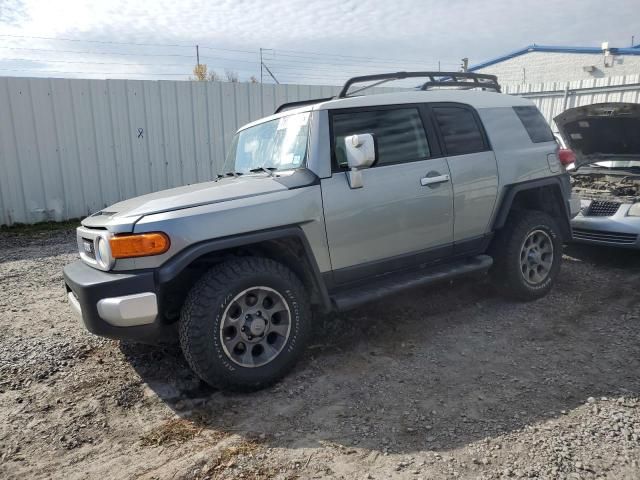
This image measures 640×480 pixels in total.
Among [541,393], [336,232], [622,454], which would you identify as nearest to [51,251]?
[336,232]

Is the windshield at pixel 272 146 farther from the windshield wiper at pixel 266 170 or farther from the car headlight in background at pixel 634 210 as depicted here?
the car headlight in background at pixel 634 210

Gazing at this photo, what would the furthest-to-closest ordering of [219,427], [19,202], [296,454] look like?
[19,202], [219,427], [296,454]

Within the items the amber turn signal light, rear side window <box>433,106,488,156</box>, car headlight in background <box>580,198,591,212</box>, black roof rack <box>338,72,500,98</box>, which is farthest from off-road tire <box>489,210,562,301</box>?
the amber turn signal light

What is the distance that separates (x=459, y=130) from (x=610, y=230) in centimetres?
261

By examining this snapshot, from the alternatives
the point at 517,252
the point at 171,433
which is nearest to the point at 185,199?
the point at 171,433

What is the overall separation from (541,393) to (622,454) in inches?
24.6

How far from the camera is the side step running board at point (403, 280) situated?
11.2 feet

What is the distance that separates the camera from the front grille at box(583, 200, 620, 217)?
218 inches

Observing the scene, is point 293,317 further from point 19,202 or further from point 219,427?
point 19,202

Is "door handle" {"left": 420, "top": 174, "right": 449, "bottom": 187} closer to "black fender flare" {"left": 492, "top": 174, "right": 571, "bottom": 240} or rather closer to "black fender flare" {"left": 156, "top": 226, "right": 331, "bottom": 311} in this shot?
"black fender flare" {"left": 492, "top": 174, "right": 571, "bottom": 240}

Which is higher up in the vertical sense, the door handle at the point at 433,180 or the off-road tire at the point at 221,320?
the door handle at the point at 433,180

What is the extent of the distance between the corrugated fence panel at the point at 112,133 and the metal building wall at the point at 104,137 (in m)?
0.02

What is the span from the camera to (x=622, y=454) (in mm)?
2385

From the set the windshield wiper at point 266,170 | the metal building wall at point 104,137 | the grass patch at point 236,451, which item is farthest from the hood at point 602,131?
the metal building wall at point 104,137
